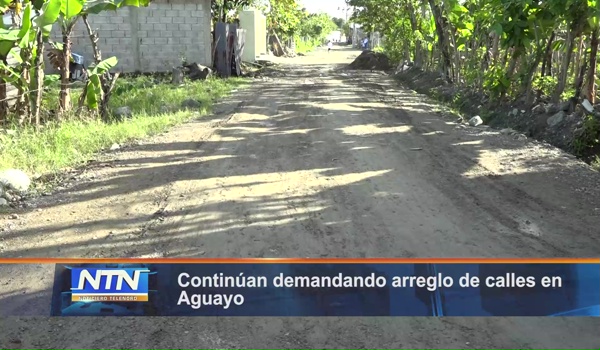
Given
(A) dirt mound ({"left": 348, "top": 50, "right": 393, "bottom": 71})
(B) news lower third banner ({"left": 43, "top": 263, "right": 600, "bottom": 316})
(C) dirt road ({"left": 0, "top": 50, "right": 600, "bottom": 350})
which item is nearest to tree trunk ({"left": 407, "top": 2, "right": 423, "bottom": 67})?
(A) dirt mound ({"left": 348, "top": 50, "right": 393, "bottom": 71})

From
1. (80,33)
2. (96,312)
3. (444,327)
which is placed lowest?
(444,327)

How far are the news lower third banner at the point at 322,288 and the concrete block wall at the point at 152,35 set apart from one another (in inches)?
770

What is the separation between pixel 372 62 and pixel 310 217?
25296mm

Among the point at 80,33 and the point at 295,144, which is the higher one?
the point at 80,33

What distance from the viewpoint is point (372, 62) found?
2955cm

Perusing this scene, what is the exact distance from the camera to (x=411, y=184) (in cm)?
636

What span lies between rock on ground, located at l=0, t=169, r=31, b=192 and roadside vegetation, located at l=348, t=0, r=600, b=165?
698 cm

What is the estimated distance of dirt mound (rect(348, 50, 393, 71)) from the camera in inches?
1152

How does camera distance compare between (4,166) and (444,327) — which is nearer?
(444,327)

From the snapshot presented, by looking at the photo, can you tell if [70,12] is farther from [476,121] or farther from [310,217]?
[476,121]

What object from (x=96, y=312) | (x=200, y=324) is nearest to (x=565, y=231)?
(x=200, y=324)

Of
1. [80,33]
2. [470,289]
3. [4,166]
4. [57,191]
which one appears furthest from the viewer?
[80,33]

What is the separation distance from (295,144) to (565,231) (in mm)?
4452

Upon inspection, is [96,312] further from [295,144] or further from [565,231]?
[295,144]
